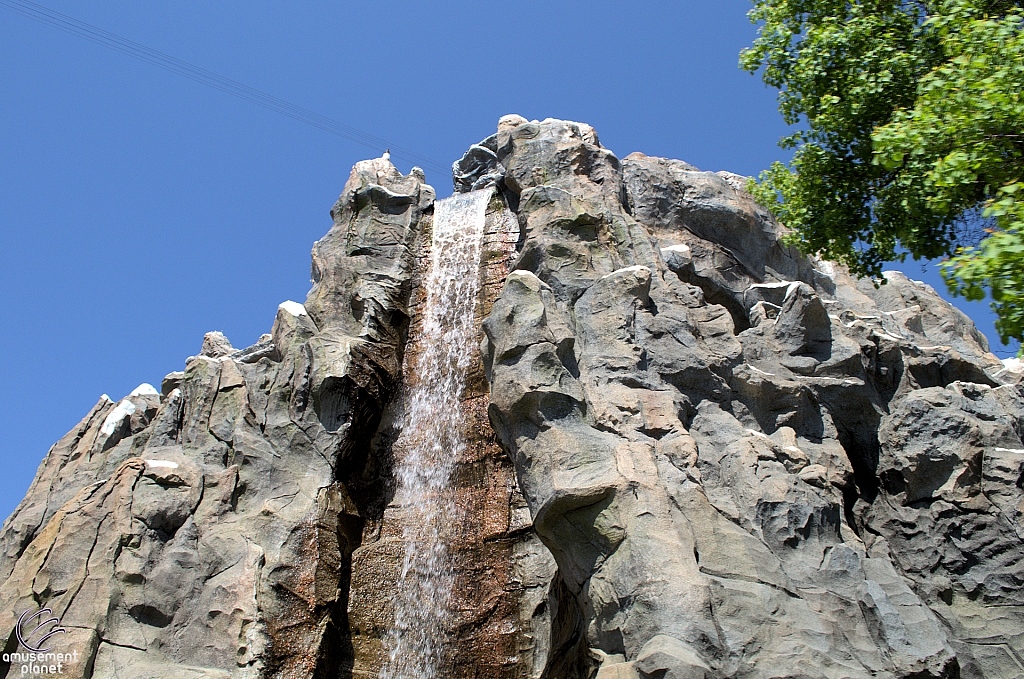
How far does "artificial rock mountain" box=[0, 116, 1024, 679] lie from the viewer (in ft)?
35.0

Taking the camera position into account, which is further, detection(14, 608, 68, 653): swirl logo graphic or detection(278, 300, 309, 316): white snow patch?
detection(278, 300, 309, 316): white snow patch

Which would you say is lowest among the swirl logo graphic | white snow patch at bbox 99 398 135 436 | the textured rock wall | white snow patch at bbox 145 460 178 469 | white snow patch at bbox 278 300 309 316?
the swirl logo graphic

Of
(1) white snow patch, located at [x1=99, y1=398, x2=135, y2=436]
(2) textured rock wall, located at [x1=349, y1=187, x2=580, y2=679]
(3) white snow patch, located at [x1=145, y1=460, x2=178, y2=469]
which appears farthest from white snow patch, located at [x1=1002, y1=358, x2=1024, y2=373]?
(1) white snow patch, located at [x1=99, y1=398, x2=135, y2=436]

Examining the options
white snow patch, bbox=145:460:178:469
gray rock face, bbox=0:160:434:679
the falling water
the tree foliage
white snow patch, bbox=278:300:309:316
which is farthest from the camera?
white snow patch, bbox=278:300:309:316

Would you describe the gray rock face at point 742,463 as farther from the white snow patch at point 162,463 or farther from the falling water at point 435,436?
the white snow patch at point 162,463

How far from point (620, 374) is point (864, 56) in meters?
6.80

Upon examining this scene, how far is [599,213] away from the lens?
16562mm

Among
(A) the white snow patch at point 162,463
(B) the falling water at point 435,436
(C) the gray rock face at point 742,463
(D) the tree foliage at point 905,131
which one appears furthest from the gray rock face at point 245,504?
(D) the tree foliage at point 905,131

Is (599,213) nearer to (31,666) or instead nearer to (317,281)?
(317,281)

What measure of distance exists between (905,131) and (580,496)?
6.58m

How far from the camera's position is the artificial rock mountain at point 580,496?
35.0 feet

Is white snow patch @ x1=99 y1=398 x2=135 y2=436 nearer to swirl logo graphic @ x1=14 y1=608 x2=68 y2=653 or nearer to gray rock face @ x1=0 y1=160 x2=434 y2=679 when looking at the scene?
gray rock face @ x1=0 y1=160 x2=434 y2=679

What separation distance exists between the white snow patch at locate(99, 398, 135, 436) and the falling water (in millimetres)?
7929

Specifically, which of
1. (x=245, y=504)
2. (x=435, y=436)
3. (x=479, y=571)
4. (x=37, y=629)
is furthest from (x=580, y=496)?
(x=37, y=629)
